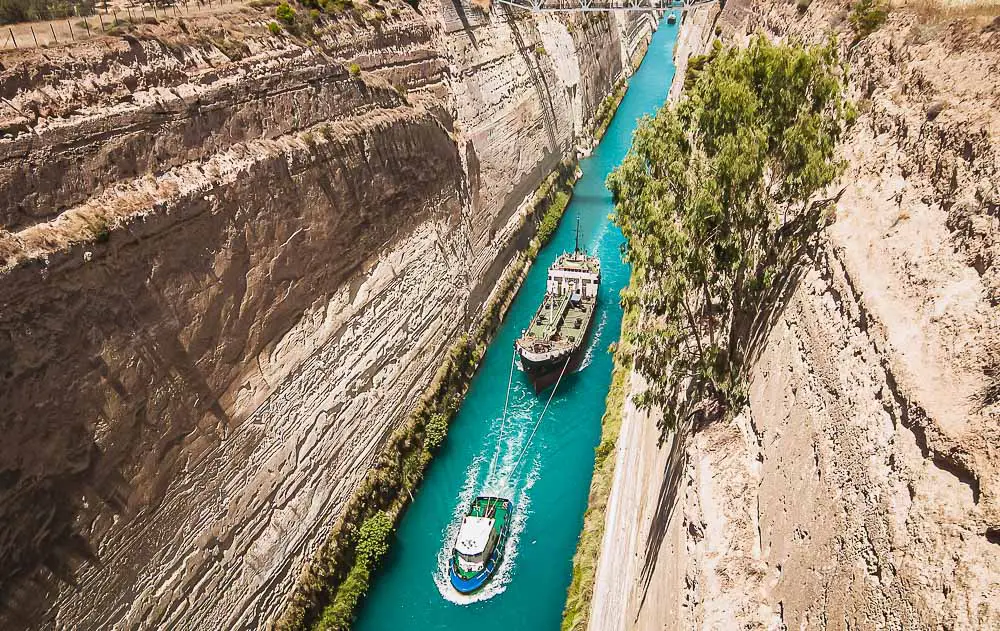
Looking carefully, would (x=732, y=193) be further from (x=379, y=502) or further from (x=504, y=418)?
(x=379, y=502)

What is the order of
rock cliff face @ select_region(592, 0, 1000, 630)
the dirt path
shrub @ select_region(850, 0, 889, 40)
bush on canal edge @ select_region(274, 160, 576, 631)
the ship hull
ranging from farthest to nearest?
the ship hull, bush on canal edge @ select_region(274, 160, 576, 631), shrub @ select_region(850, 0, 889, 40), the dirt path, rock cliff face @ select_region(592, 0, 1000, 630)

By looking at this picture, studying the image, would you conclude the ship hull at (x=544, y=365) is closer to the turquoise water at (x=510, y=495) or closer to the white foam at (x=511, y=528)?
the turquoise water at (x=510, y=495)

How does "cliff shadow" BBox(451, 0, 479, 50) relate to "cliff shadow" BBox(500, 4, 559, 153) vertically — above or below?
above

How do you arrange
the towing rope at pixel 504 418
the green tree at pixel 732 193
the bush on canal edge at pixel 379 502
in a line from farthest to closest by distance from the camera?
the towing rope at pixel 504 418 < the bush on canal edge at pixel 379 502 < the green tree at pixel 732 193

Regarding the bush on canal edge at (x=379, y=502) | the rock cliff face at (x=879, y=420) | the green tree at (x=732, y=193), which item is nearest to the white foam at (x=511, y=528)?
the bush on canal edge at (x=379, y=502)

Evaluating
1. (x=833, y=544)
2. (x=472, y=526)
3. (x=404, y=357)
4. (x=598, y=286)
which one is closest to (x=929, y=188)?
(x=833, y=544)

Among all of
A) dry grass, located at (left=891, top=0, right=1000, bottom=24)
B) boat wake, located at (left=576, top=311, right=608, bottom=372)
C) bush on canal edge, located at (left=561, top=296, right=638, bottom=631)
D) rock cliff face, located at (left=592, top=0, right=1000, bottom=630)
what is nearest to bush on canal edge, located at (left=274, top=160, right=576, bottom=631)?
boat wake, located at (left=576, top=311, right=608, bottom=372)

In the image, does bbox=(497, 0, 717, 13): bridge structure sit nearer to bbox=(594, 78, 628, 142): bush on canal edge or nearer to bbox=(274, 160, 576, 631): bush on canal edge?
bbox=(594, 78, 628, 142): bush on canal edge

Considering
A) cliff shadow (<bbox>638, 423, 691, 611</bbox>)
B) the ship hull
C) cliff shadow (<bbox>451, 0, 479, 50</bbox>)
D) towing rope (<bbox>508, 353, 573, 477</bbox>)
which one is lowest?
towing rope (<bbox>508, 353, 573, 477</bbox>)
